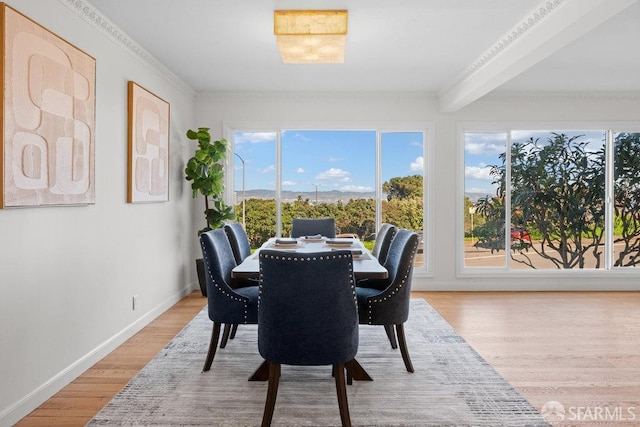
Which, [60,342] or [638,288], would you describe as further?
[638,288]

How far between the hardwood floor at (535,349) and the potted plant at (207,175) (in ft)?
3.02

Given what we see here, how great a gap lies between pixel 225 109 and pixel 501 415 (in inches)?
187

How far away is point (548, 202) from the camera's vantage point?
609 cm

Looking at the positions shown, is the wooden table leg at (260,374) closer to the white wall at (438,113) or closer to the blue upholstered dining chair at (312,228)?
the blue upholstered dining chair at (312,228)

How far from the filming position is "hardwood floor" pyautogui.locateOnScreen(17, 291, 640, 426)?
2.70 m

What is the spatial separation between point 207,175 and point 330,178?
164cm

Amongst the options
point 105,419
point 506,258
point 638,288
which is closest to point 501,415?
point 105,419

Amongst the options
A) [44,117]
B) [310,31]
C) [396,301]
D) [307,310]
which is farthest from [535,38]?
[44,117]

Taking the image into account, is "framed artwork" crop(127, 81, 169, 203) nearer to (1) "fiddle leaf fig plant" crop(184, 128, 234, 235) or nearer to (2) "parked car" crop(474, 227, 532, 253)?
(1) "fiddle leaf fig plant" crop(184, 128, 234, 235)

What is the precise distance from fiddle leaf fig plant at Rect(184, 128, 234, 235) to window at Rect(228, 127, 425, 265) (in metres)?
0.58

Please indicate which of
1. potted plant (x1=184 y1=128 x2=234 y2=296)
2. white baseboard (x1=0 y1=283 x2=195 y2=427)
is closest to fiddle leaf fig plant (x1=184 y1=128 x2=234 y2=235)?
potted plant (x1=184 y1=128 x2=234 y2=296)

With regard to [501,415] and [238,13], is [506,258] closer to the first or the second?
[501,415]

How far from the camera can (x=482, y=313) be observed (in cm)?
481

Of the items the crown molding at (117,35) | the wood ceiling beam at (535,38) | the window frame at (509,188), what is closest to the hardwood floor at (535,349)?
the window frame at (509,188)
